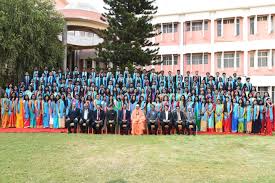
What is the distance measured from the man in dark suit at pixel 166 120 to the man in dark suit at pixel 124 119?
1.17 meters

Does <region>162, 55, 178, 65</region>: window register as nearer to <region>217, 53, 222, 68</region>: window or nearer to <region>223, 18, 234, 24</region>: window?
<region>217, 53, 222, 68</region>: window

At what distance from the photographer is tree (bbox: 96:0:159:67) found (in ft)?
71.5

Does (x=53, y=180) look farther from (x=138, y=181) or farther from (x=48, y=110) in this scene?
(x=48, y=110)

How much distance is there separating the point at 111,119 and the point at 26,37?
681 centimetres

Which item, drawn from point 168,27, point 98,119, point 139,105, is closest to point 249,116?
point 139,105

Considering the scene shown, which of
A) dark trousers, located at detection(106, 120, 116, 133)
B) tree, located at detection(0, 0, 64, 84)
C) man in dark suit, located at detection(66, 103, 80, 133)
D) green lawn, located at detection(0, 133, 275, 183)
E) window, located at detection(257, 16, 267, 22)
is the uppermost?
window, located at detection(257, 16, 267, 22)

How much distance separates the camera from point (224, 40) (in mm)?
29219

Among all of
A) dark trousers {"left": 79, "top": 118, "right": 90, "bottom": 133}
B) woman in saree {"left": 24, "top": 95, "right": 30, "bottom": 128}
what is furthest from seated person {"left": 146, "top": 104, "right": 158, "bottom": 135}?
woman in saree {"left": 24, "top": 95, "right": 30, "bottom": 128}

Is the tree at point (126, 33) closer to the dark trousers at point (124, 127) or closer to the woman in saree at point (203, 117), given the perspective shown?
the woman in saree at point (203, 117)

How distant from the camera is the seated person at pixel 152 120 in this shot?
1370 cm

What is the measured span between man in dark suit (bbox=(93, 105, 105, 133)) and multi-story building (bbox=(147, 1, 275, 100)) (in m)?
15.9

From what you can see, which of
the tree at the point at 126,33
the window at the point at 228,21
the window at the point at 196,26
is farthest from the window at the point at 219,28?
the tree at the point at 126,33

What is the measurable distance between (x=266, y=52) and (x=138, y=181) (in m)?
23.9

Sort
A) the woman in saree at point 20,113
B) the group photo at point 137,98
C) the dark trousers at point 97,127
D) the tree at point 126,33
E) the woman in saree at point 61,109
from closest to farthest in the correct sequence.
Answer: the group photo at point 137,98, the dark trousers at point 97,127, the woman in saree at point 61,109, the woman in saree at point 20,113, the tree at point 126,33
